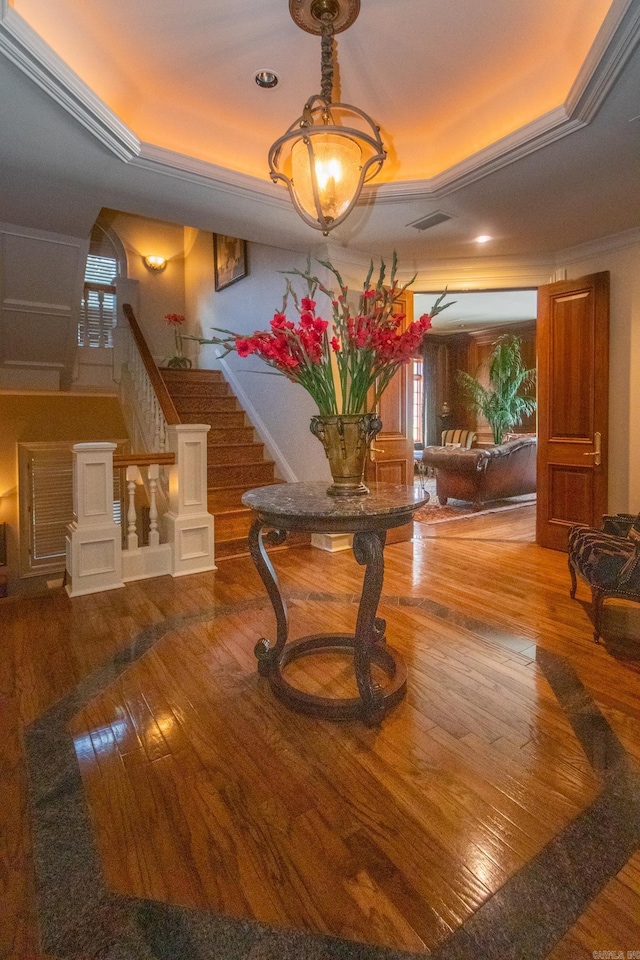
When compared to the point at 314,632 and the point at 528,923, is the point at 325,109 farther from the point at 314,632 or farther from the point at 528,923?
the point at 528,923

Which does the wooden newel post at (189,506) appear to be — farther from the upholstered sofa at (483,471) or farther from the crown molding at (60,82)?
the upholstered sofa at (483,471)

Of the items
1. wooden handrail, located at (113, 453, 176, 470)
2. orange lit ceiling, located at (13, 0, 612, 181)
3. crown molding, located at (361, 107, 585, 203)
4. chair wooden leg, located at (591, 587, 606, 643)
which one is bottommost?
chair wooden leg, located at (591, 587, 606, 643)

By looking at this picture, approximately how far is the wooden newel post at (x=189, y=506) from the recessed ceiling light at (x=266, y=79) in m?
2.03

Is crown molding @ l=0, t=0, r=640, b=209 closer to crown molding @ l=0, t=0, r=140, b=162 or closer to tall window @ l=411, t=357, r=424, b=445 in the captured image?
crown molding @ l=0, t=0, r=140, b=162

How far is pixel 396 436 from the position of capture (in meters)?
4.29

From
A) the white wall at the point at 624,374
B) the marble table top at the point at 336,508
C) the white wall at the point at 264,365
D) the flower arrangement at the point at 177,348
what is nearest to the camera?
the marble table top at the point at 336,508

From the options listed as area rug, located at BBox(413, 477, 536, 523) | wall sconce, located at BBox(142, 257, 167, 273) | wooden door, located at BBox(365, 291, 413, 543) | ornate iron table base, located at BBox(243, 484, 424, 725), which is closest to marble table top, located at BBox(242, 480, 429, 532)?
ornate iron table base, located at BBox(243, 484, 424, 725)

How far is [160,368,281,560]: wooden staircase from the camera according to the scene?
4.02 meters

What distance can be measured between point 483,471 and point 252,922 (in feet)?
Answer: 17.2

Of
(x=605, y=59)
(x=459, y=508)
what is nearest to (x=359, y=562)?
(x=605, y=59)

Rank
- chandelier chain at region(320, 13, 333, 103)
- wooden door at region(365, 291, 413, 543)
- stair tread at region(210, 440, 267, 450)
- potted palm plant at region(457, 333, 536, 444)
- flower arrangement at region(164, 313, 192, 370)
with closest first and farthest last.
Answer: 1. chandelier chain at region(320, 13, 333, 103)
2. wooden door at region(365, 291, 413, 543)
3. stair tread at region(210, 440, 267, 450)
4. flower arrangement at region(164, 313, 192, 370)
5. potted palm plant at region(457, 333, 536, 444)

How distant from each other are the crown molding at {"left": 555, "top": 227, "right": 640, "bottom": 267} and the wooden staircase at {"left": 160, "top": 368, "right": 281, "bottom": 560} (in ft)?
10.5

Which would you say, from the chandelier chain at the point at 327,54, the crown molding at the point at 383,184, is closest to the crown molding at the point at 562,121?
the crown molding at the point at 383,184

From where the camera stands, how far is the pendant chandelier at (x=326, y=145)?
1851mm
